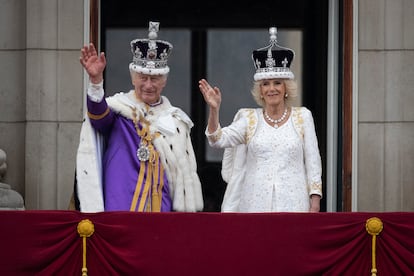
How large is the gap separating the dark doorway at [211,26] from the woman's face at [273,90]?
101 inches

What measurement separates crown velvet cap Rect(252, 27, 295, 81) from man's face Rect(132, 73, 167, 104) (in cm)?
69

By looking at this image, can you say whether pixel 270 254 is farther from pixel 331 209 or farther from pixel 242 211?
pixel 331 209

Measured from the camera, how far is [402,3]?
12141mm

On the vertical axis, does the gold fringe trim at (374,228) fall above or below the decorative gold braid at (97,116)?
below

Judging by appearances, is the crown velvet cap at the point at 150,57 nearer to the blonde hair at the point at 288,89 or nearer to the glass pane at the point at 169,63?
the blonde hair at the point at 288,89

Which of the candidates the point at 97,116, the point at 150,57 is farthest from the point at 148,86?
the point at 97,116

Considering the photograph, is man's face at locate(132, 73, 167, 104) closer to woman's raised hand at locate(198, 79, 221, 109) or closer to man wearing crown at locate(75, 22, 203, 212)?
man wearing crown at locate(75, 22, 203, 212)

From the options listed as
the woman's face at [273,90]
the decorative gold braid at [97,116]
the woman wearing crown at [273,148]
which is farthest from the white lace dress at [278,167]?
the decorative gold braid at [97,116]

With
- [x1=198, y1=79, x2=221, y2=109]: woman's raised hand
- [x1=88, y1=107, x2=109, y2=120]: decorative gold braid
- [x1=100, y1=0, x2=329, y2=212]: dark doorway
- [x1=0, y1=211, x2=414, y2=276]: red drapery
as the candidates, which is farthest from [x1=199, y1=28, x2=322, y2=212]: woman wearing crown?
[x1=100, y1=0, x2=329, y2=212]: dark doorway

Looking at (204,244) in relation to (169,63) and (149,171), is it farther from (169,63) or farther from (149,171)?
(169,63)

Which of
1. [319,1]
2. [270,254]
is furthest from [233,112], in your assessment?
[270,254]

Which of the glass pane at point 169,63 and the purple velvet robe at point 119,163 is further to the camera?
the glass pane at point 169,63

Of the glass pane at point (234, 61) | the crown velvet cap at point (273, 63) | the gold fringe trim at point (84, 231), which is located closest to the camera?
the gold fringe trim at point (84, 231)

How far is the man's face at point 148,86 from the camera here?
33.6 ft
